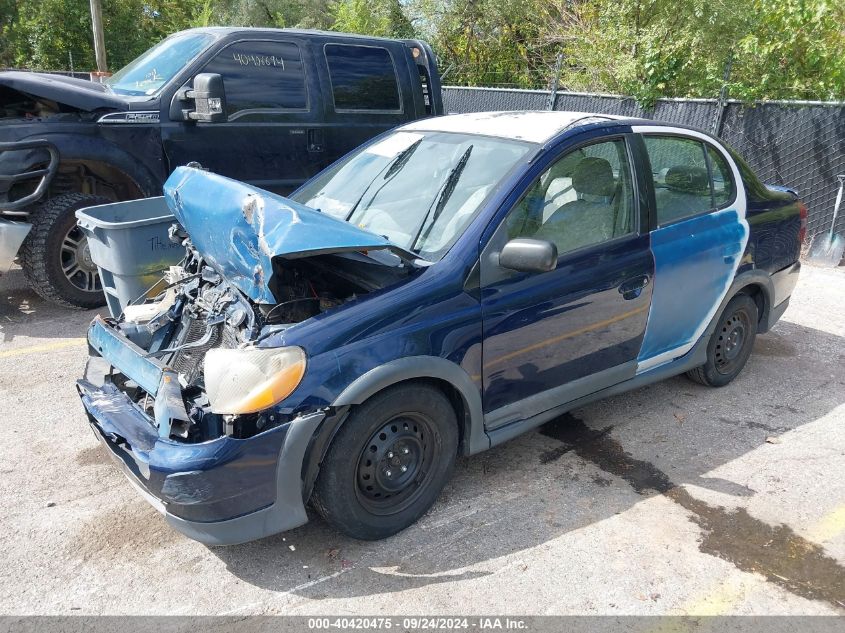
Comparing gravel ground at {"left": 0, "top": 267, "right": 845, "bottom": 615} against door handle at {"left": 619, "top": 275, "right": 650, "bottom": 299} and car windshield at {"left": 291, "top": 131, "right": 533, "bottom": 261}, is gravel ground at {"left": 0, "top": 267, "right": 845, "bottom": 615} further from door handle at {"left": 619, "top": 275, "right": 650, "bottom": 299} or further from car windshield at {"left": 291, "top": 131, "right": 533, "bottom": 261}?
car windshield at {"left": 291, "top": 131, "right": 533, "bottom": 261}

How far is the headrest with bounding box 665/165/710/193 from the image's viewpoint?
13.4 feet

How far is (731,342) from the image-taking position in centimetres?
475

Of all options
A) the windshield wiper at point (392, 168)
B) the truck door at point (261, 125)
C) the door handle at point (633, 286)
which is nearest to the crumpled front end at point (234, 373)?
the windshield wiper at point (392, 168)

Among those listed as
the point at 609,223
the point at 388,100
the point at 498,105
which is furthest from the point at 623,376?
the point at 498,105

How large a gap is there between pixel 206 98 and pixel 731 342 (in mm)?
4422

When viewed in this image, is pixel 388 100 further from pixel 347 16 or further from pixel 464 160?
pixel 347 16

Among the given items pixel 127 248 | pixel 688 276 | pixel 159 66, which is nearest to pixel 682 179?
pixel 688 276

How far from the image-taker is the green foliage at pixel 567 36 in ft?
30.8

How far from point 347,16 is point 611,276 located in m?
19.3

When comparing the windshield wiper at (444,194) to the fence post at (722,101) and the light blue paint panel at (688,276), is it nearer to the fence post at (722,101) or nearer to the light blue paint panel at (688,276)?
the light blue paint panel at (688,276)

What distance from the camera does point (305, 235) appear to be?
2740 millimetres

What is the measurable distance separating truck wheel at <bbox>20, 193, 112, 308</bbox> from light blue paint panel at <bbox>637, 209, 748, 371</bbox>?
14.9ft

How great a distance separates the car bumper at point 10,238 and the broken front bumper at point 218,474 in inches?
125

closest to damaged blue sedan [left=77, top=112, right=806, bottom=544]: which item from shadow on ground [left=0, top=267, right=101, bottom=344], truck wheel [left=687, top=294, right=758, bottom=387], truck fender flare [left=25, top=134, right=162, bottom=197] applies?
truck wheel [left=687, top=294, right=758, bottom=387]
